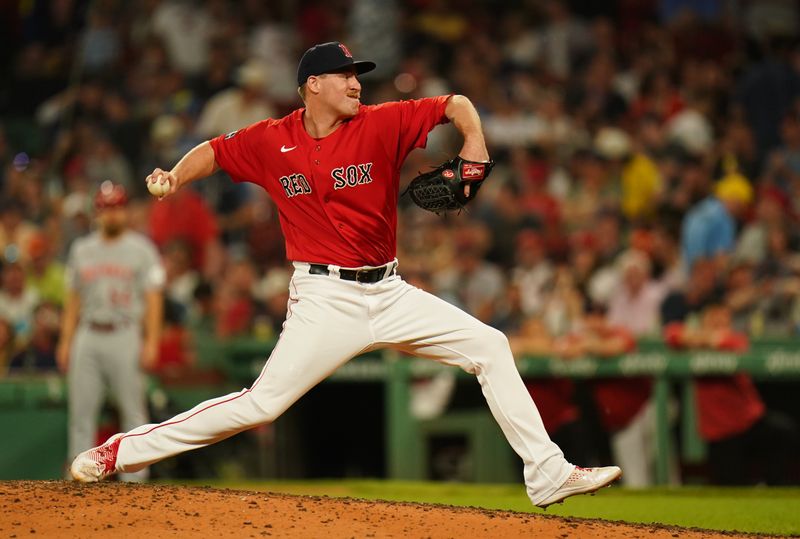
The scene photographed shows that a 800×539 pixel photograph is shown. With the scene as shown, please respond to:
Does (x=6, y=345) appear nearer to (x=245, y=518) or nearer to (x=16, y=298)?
(x=16, y=298)

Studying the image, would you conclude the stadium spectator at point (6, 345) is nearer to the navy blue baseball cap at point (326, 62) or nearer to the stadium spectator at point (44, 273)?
the stadium spectator at point (44, 273)

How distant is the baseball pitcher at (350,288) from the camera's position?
5289 mm

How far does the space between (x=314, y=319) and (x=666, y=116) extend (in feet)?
26.3

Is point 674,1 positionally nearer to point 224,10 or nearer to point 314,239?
point 224,10

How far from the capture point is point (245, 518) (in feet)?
16.8

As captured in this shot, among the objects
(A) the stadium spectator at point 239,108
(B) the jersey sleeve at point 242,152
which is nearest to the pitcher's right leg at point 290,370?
(B) the jersey sleeve at point 242,152

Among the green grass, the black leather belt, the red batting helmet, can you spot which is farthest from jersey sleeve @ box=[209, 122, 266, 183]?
the red batting helmet

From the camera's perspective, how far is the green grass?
6512mm

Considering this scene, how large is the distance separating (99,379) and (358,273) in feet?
13.2

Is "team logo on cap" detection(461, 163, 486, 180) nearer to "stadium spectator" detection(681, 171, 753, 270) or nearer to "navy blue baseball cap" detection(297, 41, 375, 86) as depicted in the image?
"navy blue baseball cap" detection(297, 41, 375, 86)

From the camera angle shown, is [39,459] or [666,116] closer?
[39,459]

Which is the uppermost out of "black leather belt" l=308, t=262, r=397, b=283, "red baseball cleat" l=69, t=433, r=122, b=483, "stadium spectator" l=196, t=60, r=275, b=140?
"stadium spectator" l=196, t=60, r=275, b=140

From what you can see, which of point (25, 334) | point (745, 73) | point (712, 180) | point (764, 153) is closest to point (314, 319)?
point (25, 334)

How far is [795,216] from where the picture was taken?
11078 mm
